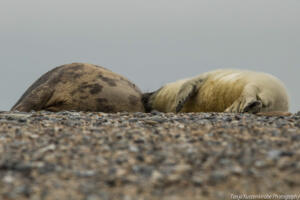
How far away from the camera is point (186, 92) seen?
8.05 meters

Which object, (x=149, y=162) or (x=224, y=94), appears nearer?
(x=149, y=162)

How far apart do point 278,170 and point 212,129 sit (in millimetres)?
1458

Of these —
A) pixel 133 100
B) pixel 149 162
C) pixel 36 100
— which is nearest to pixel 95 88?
pixel 133 100

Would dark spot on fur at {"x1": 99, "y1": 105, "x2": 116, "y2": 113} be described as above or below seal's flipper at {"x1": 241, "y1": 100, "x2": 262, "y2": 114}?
below

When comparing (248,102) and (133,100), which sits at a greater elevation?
(248,102)

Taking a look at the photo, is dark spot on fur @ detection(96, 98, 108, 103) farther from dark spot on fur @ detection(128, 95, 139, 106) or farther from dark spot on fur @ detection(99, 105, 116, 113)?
dark spot on fur @ detection(128, 95, 139, 106)

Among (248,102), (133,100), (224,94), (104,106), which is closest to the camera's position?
(248,102)

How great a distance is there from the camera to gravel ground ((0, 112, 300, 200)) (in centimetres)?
249

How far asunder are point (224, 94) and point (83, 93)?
2.88 meters

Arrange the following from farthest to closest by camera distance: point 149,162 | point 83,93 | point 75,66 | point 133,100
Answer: point 75,66
point 133,100
point 83,93
point 149,162

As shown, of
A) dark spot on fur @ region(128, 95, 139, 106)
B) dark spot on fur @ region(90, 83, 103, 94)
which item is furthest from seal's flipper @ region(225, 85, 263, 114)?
dark spot on fur @ region(90, 83, 103, 94)

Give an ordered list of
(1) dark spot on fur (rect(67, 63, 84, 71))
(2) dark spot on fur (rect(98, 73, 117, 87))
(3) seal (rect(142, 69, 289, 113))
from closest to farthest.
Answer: (3) seal (rect(142, 69, 289, 113)) → (2) dark spot on fur (rect(98, 73, 117, 87)) → (1) dark spot on fur (rect(67, 63, 84, 71))

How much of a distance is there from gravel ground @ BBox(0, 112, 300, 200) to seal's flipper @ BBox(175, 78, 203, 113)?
11.7ft

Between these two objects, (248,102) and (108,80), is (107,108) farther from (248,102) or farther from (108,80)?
(248,102)
